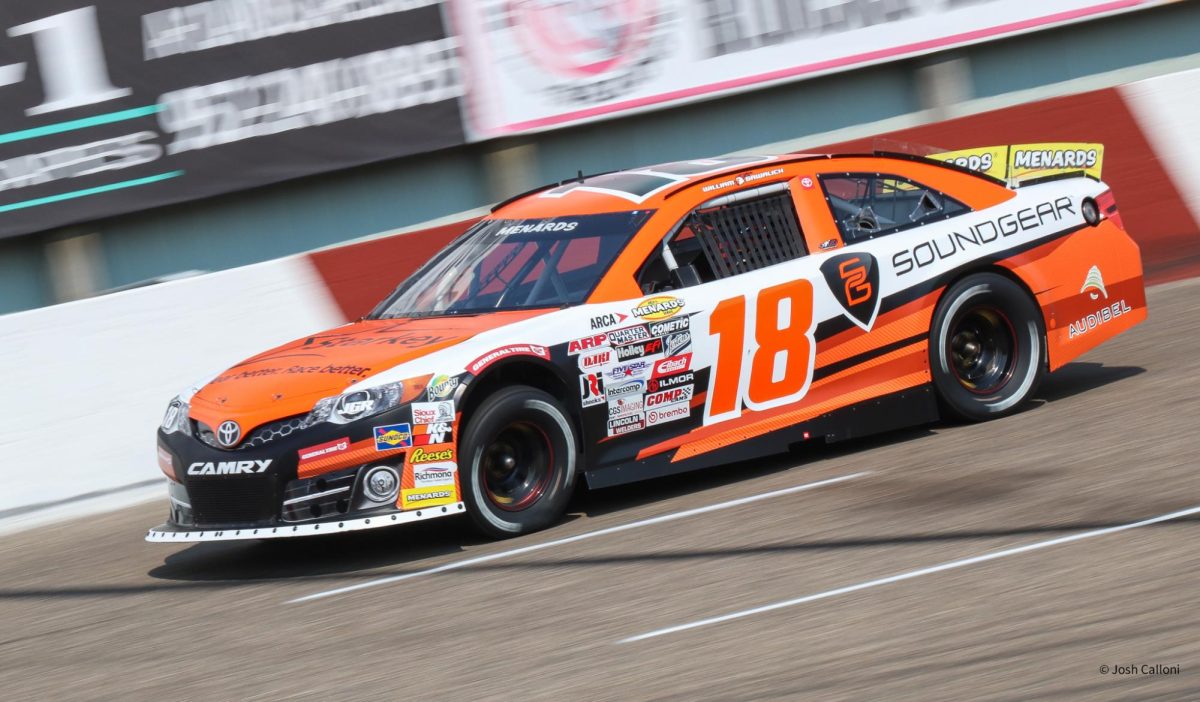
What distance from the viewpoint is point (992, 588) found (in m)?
5.12

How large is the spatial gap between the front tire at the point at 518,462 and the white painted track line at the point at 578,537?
7.3 inches

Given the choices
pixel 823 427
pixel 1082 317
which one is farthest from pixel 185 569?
pixel 1082 317

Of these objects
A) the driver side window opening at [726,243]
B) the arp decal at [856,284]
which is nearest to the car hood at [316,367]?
the driver side window opening at [726,243]

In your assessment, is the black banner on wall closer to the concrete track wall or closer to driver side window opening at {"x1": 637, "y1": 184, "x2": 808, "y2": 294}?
the concrete track wall

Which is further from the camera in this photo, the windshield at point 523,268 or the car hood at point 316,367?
the windshield at point 523,268

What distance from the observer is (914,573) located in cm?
543

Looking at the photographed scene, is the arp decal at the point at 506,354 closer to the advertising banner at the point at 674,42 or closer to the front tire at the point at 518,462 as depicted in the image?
the front tire at the point at 518,462

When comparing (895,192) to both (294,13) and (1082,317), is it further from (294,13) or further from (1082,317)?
(294,13)

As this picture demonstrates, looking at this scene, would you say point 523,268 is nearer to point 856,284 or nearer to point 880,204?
point 856,284

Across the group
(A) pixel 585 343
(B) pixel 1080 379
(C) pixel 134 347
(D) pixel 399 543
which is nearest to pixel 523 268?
(A) pixel 585 343

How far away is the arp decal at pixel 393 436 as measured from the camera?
20.6 ft

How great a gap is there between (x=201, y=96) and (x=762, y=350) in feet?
21.0

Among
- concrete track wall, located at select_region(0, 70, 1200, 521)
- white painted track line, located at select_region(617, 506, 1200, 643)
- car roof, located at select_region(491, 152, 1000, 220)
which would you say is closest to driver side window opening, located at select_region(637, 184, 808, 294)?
car roof, located at select_region(491, 152, 1000, 220)

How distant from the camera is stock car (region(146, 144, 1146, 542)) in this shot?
6332mm
